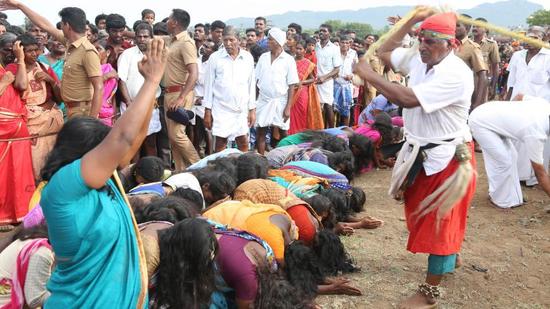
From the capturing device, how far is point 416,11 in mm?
3377

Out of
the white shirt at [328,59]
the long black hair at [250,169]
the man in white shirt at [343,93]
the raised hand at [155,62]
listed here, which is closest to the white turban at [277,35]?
the white shirt at [328,59]

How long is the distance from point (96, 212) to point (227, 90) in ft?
15.0

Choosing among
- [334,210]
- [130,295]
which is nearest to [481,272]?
[334,210]

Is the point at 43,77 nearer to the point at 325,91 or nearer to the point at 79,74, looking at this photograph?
the point at 79,74

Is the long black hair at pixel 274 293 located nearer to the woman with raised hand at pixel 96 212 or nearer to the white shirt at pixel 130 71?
the woman with raised hand at pixel 96 212

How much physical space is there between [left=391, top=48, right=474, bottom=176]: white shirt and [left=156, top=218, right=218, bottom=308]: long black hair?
146cm

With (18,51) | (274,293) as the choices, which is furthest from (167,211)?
(18,51)

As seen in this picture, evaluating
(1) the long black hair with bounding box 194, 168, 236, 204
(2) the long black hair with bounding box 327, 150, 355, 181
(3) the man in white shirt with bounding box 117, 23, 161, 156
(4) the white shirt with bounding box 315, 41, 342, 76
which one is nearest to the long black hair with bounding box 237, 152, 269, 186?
(1) the long black hair with bounding box 194, 168, 236, 204

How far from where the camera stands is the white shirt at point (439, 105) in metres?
3.18

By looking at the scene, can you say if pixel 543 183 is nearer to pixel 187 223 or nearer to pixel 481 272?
pixel 481 272

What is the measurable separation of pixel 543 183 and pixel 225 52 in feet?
12.0

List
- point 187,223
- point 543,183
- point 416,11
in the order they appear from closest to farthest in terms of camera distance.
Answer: point 187,223 → point 416,11 → point 543,183

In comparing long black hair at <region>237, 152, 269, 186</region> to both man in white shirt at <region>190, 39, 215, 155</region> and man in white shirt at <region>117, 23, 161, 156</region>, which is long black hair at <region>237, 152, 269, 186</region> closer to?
man in white shirt at <region>117, 23, 161, 156</region>

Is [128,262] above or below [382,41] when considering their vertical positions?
below
